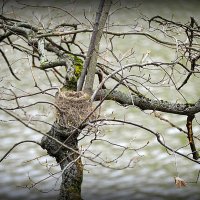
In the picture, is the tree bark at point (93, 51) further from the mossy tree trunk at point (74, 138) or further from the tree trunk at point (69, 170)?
the tree trunk at point (69, 170)

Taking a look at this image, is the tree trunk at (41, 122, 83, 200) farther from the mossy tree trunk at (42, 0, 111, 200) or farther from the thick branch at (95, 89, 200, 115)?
the thick branch at (95, 89, 200, 115)

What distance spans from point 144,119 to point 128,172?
55.4 inches

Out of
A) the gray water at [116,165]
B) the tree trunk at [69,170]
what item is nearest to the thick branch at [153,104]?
the tree trunk at [69,170]

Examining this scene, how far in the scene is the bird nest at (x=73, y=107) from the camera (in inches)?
110

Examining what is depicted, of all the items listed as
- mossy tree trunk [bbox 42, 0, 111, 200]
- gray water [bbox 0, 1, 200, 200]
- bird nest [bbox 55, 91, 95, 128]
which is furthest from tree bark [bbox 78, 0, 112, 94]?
gray water [bbox 0, 1, 200, 200]

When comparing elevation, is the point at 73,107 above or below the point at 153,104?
below

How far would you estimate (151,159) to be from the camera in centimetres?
628

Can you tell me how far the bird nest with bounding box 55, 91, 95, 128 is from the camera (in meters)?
2.80

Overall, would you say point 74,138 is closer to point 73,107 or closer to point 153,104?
point 73,107

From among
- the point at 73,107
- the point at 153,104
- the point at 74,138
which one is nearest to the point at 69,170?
the point at 74,138

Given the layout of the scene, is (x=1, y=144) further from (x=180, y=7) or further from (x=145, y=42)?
(x=180, y=7)

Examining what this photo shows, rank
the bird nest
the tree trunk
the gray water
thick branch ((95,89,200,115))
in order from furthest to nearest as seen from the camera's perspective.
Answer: the gray water, thick branch ((95,89,200,115)), the tree trunk, the bird nest

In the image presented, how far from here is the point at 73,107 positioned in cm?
282

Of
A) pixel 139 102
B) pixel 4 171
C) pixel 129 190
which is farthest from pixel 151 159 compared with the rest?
pixel 139 102
